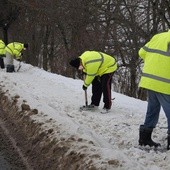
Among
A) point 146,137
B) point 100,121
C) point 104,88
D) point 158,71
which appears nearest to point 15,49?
point 104,88

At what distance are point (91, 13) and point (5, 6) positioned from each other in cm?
1467

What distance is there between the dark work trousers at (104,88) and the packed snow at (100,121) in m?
0.25

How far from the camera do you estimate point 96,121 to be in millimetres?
9141

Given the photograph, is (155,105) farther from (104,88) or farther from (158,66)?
(104,88)

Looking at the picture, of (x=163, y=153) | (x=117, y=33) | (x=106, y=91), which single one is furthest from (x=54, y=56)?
(x=163, y=153)

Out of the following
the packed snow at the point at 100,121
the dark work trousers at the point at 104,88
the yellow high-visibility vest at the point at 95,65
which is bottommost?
the packed snow at the point at 100,121

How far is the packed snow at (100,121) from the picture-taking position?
20.3 ft

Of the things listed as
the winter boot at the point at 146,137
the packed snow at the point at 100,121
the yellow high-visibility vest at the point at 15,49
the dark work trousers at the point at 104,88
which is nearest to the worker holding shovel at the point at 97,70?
the dark work trousers at the point at 104,88

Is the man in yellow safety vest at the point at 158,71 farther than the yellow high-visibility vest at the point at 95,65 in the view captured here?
No

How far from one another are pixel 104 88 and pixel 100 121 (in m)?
1.08

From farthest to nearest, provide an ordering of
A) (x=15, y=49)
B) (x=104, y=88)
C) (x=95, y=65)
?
(x=15, y=49) → (x=104, y=88) → (x=95, y=65)

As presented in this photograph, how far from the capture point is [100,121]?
9133 millimetres

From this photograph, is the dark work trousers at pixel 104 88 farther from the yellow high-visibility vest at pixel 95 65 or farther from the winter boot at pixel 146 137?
the winter boot at pixel 146 137

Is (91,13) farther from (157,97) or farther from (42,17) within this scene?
(157,97)
